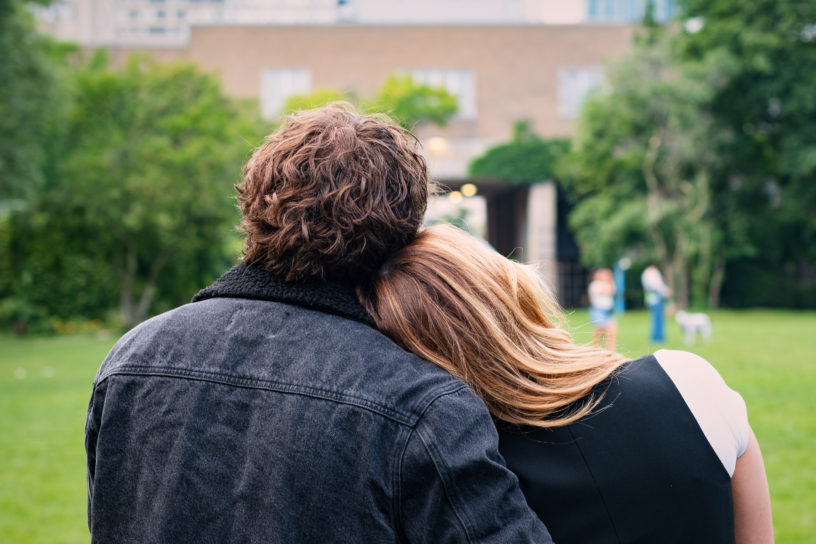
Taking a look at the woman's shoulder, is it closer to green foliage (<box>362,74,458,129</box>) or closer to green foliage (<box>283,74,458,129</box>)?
green foliage (<box>283,74,458,129</box>)

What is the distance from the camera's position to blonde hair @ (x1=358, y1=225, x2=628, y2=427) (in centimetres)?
145

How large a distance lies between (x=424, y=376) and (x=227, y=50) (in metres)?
38.5

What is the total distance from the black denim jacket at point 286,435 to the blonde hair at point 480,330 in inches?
2.9

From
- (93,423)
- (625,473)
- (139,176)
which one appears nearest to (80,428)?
(93,423)

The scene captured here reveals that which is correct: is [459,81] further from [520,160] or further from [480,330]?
[480,330]

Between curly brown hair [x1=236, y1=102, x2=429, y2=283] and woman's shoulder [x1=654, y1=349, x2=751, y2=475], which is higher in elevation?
curly brown hair [x1=236, y1=102, x2=429, y2=283]

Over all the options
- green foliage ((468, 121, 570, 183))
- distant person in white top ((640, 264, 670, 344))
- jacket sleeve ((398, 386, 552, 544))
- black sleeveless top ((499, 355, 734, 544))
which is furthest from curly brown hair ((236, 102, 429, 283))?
green foliage ((468, 121, 570, 183))

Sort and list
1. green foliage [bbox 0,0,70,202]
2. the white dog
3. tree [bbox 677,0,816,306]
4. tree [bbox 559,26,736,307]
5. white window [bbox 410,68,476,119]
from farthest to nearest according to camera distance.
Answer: white window [bbox 410,68,476,119] → tree [bbox 559,26,736,307] → tree [bbox 677,0,816,306] → green foliage [bbox 0,0,70,202] → the white dog

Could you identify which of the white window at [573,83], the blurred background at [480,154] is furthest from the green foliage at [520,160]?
the white window at [573,83]

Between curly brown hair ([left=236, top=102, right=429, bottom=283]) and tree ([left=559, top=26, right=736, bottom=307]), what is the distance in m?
28.6

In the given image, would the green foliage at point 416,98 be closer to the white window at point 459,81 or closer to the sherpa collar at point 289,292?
A: the white window at point 459,81

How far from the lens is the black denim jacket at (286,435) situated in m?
1.27

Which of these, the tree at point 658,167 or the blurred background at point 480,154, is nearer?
the blurred background at point 480,154

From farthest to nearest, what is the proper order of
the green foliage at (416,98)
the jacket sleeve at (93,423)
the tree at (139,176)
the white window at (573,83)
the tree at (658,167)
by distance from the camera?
the white window at (573,83), the green foliage at (416,98), the tree at (658,167), the tree at (139,176), the jacket sleeve at (93,423)
